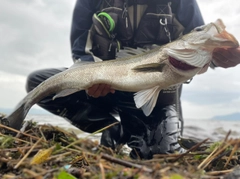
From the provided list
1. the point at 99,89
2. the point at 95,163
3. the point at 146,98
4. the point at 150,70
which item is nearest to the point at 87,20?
the point at 99,89

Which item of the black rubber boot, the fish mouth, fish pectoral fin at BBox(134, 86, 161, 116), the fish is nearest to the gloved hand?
the fish

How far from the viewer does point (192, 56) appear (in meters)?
2.99

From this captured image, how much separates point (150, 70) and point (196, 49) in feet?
1.57

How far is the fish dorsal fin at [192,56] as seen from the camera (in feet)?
9.72

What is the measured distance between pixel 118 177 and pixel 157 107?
2989mm

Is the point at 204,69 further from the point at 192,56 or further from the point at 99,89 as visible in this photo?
the point at 99,89

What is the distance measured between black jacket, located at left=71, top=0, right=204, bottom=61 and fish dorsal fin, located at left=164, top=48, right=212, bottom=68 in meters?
1.39

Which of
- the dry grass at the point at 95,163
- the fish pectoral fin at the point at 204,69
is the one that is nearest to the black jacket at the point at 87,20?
the fish pectoral fin at the point at 204,69

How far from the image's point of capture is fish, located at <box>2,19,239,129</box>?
9.64 ft

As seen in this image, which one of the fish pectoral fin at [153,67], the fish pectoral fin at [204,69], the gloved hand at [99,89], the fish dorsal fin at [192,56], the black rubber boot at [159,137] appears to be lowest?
the black rubber boot at [159,137]

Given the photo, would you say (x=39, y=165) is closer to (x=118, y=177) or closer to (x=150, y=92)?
(x=118, y=177)

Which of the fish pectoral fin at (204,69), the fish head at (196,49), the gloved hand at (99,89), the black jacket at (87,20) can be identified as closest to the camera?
the fish head at (196,49)

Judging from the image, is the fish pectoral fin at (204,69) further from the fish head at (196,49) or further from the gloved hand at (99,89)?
the gloved hand at (99,89)

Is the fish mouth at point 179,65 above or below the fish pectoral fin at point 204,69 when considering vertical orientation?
above
